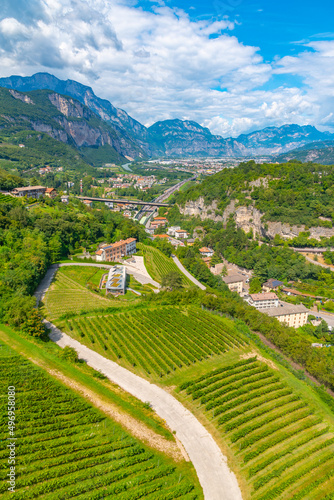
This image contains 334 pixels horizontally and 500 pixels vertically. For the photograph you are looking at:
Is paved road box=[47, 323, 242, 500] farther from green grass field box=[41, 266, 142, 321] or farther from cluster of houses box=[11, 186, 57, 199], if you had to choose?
cluster of houses box=[11, 186, 57, 199]

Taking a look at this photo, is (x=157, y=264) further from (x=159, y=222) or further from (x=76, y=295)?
(x=159, y=222)

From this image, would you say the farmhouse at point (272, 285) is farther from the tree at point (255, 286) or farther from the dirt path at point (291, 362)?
the dirt path at point (291, 362)

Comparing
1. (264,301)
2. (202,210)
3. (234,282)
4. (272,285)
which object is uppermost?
(202,210)

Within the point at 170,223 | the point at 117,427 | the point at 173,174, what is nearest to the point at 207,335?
the point at 117,427

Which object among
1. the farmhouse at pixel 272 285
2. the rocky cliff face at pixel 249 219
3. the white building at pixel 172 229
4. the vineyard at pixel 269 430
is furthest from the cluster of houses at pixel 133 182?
the vineyard at pixel 269 430

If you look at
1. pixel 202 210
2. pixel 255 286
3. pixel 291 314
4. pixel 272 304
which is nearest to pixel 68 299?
pixel 291 314

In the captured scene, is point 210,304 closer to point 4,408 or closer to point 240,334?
point 240,334
